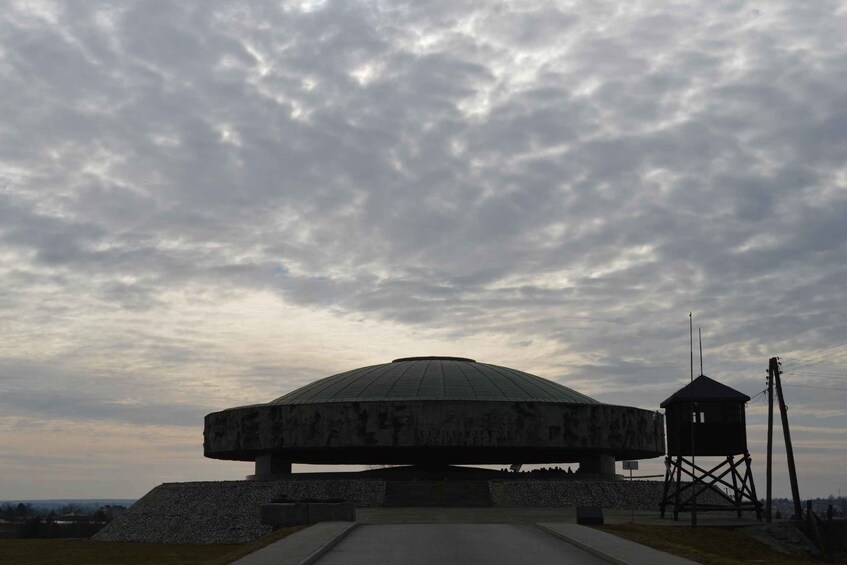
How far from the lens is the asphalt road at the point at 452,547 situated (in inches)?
794

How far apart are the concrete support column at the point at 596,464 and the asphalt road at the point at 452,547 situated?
30065 millimetres

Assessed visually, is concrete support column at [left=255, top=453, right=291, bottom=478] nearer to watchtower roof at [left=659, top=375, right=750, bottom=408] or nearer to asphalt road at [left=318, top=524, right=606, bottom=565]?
watchtower roof at [left=659, top=375, right=750, bottom=408]

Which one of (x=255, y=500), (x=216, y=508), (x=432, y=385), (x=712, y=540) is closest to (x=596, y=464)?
(x=432, y=385)

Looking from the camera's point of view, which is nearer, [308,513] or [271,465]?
[308,513]

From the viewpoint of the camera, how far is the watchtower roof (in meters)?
39.9

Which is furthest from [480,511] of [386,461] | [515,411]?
[386,461]

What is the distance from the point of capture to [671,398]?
40.7m

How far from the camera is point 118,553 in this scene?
40.5 metres

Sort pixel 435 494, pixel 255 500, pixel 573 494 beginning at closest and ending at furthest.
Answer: pixel 255 500 → pixel 573 494 → pixel 435 494

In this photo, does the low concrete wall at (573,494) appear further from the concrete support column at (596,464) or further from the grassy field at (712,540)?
the grassy field at (712,540)

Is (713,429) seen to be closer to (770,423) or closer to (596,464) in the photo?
(770,423)

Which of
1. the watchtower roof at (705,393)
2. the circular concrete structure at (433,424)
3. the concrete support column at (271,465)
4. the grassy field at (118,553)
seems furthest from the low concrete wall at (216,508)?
the watchtower roof at (705,393)

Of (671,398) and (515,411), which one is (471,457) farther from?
(671,398)

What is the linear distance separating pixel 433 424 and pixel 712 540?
22361 millimetres
